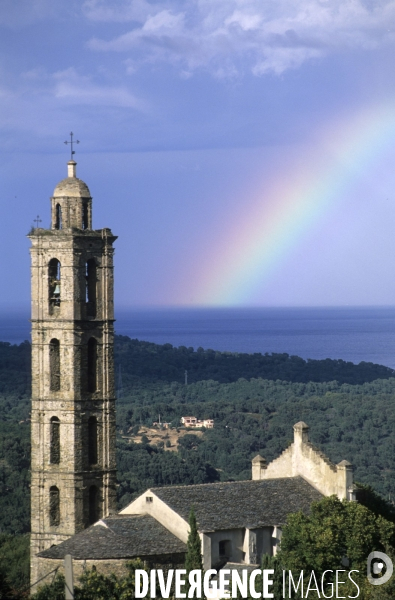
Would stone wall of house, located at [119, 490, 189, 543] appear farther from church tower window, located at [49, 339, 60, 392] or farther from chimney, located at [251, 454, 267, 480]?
chimney, located at [251, 454, 267, 480]

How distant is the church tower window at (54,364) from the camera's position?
163 ft

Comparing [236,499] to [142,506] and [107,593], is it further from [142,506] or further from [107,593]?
[107,593]

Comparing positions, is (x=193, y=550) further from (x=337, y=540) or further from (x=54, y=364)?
(x=54, y=364)

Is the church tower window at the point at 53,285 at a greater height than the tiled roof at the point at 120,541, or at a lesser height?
greater

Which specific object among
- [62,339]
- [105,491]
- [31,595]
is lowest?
[31,595]

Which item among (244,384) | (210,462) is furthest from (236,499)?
(244,384)

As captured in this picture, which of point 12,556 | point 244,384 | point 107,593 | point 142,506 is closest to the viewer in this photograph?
point 107,593

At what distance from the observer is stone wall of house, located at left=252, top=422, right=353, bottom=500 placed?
47.9 m

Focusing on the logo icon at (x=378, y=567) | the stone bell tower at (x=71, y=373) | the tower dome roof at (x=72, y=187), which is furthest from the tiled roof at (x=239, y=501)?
the tower dome roof at (x=72, y=187)

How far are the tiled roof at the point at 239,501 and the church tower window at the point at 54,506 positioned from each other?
16.0 ft

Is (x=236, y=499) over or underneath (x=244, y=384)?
underneath

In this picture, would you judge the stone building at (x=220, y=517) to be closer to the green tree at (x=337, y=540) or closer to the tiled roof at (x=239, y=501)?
the tiled roof at (x=239, y=501)

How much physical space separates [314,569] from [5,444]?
46322 mm

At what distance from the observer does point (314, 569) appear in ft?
140
